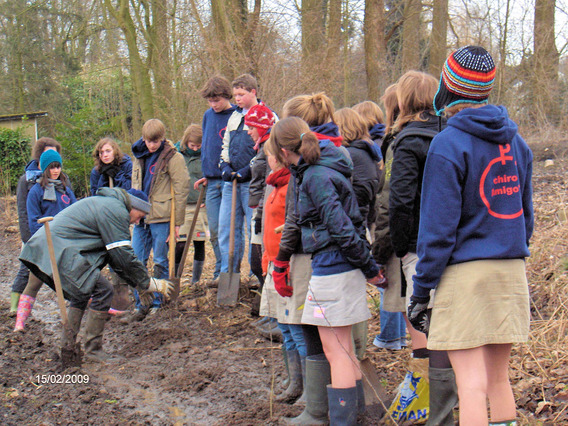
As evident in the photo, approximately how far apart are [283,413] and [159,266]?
3.21 metres

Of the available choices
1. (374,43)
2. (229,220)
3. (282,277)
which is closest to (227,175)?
(229,220)

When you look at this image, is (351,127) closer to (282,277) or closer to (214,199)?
(282,277)

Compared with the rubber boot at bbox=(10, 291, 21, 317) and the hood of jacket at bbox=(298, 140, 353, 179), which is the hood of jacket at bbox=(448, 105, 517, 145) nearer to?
the hood of jacket at bbox=(298, 140, 353, 179)

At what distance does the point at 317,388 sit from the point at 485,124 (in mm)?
1908

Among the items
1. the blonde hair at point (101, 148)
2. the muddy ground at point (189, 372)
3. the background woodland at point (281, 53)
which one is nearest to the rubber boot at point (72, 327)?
the muddy ground at point (189, 372)

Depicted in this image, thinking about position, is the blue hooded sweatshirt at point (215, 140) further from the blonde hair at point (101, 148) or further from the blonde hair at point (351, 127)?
the blonde hair at point (351, 127)

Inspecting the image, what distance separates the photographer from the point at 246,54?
1030 centimetres

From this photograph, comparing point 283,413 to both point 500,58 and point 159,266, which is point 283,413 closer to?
point 159,266

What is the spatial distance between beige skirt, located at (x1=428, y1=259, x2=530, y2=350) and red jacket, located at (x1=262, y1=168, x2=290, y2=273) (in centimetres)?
166

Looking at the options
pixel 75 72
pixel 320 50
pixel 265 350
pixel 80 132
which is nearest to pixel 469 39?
pixel 320 50

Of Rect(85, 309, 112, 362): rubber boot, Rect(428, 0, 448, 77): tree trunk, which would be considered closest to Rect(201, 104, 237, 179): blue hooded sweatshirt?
Rect(85, 309, 112, 362): rubber boot

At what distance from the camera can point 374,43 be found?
13523 millimetres

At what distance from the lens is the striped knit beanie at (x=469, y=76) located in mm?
2584

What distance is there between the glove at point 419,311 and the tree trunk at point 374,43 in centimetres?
1101
